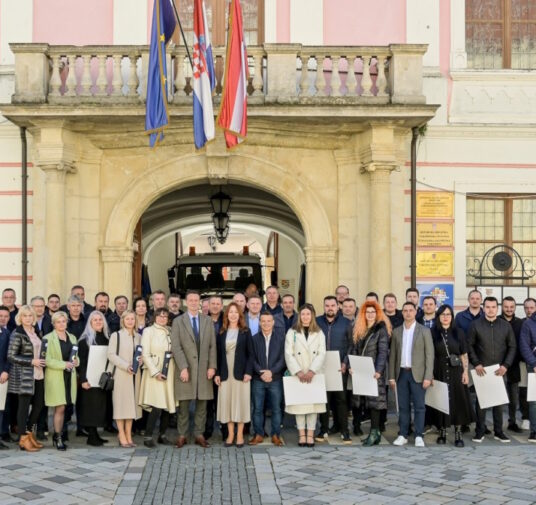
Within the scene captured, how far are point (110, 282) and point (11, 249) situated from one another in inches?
65.3

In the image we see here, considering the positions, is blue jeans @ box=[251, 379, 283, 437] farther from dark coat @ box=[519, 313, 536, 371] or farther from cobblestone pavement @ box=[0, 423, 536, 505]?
dark coat @ box=[519, 313, 536, 371]

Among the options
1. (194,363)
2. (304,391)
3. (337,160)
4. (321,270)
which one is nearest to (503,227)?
(337,160)

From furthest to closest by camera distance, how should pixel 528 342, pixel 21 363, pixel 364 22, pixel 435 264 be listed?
pixel 364 22 < pixel 435 264 < pixel 528 342 < pixel 21 363

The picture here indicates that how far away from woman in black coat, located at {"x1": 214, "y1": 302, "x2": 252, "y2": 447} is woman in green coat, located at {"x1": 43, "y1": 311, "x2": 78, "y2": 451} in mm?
1630

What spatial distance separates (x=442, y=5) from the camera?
1429 cm

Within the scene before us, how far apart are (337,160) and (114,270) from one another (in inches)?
156

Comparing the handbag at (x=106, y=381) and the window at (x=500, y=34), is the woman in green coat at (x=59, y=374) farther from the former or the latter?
the window at (x=500, y=34)

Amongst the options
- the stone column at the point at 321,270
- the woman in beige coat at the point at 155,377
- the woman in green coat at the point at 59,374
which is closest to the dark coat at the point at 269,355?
the woman in beige coat at the point at 155,377

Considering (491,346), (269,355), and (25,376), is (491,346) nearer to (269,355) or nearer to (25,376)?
(269,355)

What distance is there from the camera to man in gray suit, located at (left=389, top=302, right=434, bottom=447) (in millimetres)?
9836

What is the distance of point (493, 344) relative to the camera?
33.8ft

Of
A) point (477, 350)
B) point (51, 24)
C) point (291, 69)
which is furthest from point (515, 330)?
point (51, 24)

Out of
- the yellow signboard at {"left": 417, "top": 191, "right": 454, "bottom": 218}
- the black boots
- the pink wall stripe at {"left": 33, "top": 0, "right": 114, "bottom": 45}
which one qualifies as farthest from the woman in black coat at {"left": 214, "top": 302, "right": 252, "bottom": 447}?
the pink wall stripe at {"left": 33, "top": 0, "right": 114, "bottom": 45}

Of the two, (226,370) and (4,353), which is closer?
(4,353)
